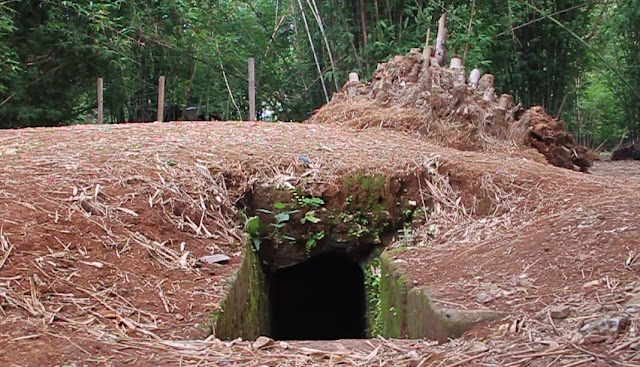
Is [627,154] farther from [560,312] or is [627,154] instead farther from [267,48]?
[560,312]

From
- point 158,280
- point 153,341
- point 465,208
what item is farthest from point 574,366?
point 465,208

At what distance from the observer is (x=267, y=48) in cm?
1314

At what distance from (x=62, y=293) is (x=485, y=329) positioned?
54.0 inches

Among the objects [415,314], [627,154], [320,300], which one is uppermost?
[627,154]

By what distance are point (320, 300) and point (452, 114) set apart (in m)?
1.93

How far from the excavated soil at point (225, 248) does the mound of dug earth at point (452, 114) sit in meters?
0.89

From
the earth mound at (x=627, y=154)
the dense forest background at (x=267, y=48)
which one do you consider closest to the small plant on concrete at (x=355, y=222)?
the dense forest background at (x=267, y=48)

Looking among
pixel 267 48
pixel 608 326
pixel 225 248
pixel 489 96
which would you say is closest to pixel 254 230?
pixel 225 248

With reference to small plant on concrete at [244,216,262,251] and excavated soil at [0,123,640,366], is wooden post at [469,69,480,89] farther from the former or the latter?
small plant on concrete at [244,216,262,251]

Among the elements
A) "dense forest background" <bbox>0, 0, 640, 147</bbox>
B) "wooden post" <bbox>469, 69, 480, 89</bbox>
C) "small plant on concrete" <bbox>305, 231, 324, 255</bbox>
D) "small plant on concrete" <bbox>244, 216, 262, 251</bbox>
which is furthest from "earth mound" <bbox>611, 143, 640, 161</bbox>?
"small plant on concrete" <bbox>244, 216, 262, 251</bbox>

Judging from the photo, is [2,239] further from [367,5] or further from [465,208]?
[367,5]

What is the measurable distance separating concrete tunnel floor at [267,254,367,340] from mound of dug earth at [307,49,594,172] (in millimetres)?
1358

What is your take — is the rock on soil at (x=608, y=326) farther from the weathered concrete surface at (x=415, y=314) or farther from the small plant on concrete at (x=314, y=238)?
the small plant on concrete at (x=314, y=238)

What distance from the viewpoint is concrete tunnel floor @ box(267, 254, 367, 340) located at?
15.7ft
